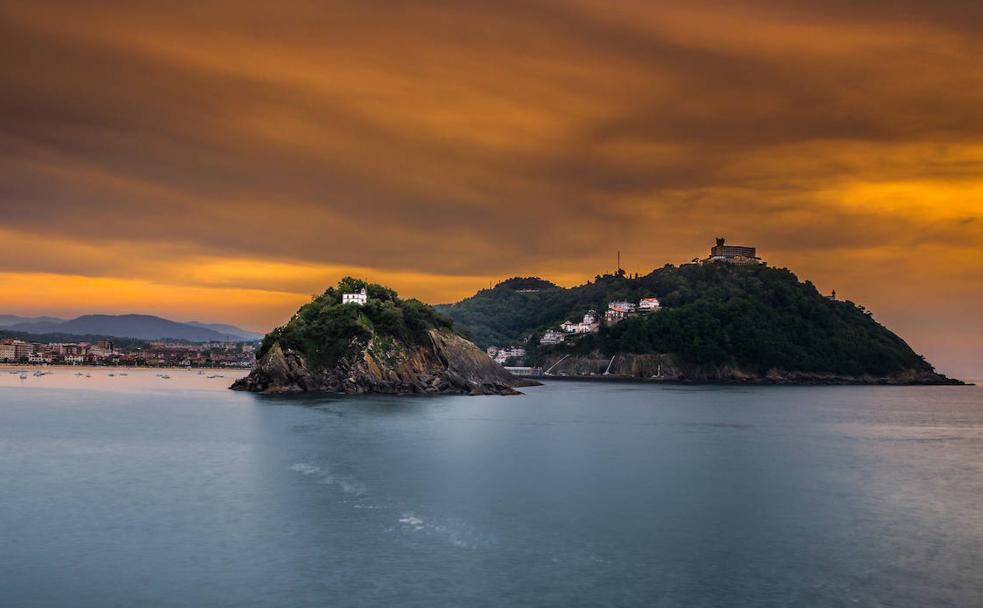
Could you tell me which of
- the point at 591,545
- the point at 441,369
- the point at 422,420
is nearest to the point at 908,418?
the point at 422,420

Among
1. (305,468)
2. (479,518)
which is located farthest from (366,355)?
(479,518)

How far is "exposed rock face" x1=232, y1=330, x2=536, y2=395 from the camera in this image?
4496 inches

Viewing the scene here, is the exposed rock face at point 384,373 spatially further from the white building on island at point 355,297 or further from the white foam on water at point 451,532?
the white foam on water at point 451,532

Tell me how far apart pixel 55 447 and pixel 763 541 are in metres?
45.5

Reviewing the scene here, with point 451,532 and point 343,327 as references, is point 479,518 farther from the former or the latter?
point 343,327

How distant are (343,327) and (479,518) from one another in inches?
3474

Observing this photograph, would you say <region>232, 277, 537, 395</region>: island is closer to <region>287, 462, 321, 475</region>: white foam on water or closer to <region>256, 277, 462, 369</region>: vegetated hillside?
<region>256, 277, 462, 369</region>: vegetated hillside

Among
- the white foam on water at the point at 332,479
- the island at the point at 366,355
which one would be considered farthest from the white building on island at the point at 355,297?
the white foam on water at the point at 332,479

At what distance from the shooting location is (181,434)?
192 feet

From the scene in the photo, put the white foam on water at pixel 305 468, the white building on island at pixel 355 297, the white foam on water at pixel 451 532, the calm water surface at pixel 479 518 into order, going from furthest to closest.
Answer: the white building on island at pixel 355 297
the white foam on water at pixel 305 468
the white foam on water at pixel 451 532
the calm water surface at pixel 479 518

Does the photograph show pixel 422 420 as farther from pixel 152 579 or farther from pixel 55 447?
pixel 152 579

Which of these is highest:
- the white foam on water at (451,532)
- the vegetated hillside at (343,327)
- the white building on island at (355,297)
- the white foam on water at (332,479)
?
the white building on island at (355,297)

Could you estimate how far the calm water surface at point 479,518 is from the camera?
66.7 feet

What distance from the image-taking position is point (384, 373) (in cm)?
11669
